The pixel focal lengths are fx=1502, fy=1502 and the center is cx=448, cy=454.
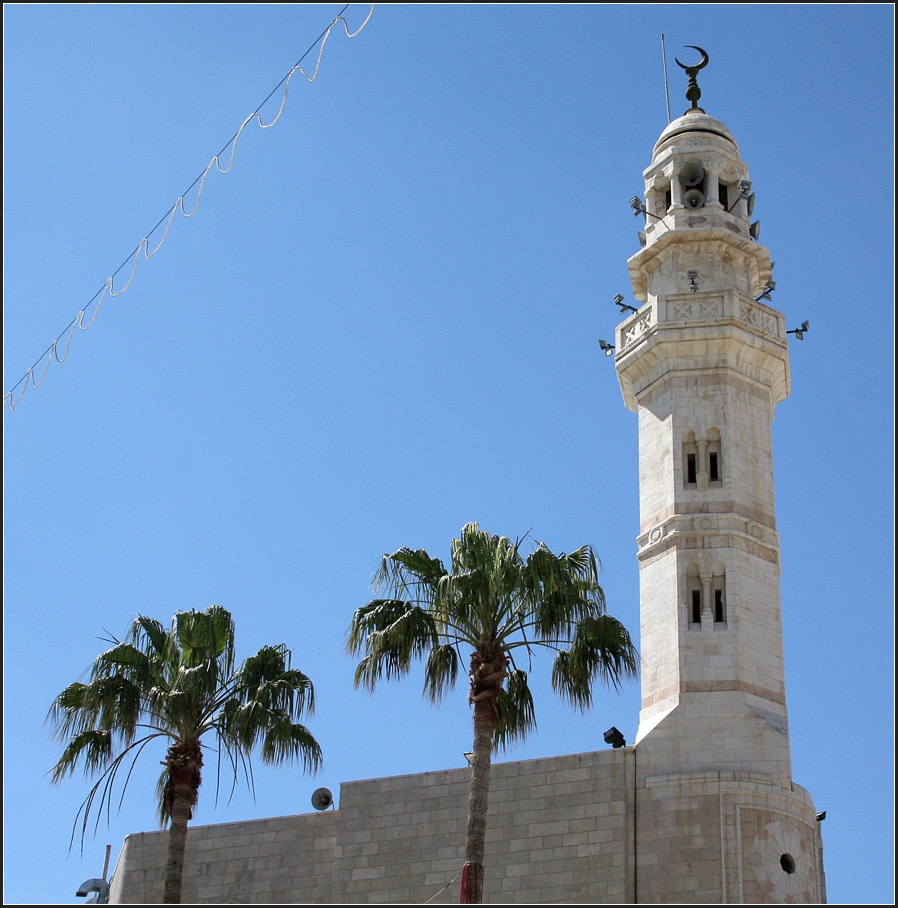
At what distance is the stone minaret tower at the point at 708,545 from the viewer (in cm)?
2639

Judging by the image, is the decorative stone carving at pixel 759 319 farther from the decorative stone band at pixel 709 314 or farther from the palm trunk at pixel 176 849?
the palm trunk at pixel 176 849

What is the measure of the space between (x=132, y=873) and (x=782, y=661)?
551 inches

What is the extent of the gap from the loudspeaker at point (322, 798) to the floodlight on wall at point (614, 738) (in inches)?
224

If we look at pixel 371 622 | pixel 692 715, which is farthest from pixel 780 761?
pixel 371 622

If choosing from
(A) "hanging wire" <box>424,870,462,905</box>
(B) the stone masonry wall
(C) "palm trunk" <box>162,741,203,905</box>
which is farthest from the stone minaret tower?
(C) "palm trunk" <box>162,741,203,905</box>

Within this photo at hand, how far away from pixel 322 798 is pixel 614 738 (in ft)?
19.7

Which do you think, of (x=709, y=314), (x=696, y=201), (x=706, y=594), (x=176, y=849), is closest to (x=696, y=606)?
(x=706, y=594)

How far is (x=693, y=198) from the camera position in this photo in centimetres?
3344

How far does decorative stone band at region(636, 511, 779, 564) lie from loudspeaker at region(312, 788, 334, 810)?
26.7 feet

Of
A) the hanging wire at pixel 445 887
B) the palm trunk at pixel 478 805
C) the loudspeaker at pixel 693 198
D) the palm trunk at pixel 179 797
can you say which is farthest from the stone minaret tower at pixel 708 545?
the palm trunk at pixel 179 797

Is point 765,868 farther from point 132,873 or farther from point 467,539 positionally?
point 132,873

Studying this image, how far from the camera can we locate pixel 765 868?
2594 cm

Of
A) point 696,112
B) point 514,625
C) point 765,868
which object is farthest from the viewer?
point 696,112

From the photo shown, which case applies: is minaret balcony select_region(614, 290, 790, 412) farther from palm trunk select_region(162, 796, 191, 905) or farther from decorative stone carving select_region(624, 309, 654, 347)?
palm trunk select_region(162, 796, 191, 905)
